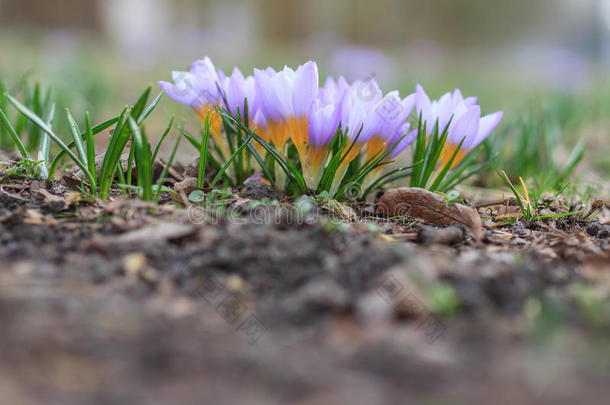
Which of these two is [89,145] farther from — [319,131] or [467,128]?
[467,128]

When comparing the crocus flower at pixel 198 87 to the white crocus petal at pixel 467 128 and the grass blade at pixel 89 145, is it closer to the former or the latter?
the grass blade at pixel 89 145

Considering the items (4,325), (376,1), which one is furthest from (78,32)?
(4,325)

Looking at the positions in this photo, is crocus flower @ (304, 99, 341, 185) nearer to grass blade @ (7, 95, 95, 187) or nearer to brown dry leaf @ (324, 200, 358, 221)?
brown dry leaf @ (324, 200, 358, 221)

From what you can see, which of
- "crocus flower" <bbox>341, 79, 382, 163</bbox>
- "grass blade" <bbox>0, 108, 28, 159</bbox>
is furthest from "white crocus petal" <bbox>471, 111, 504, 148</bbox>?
"grass blade" <bbox>0, 108, 28, 159</bbox>

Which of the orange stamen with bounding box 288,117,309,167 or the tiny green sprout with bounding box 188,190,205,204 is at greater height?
the orange stamen with bounding box 288,117,309,167

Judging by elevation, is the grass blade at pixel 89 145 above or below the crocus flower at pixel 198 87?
below

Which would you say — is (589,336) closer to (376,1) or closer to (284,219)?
(284,219)

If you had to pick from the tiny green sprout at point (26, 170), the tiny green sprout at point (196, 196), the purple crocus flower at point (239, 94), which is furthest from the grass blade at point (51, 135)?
the purple crocus flower at point (239, 94)
